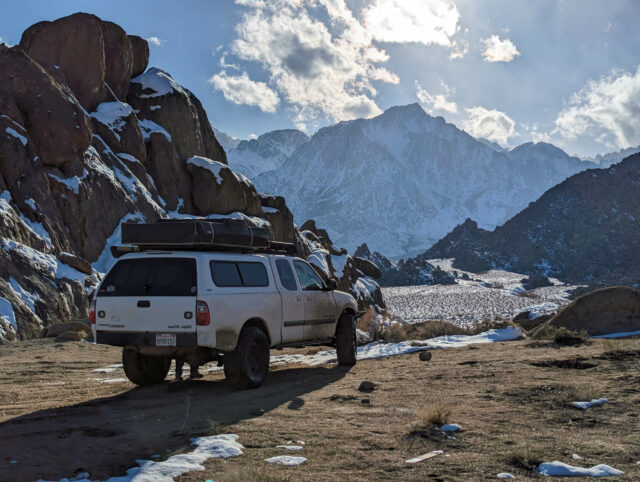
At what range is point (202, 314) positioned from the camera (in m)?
A: 7.44

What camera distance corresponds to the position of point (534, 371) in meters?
8.78

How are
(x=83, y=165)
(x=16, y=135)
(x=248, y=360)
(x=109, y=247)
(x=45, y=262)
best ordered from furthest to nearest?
1. (x=83, y=165)
2. (x=109, y=247)
3. (x=16, y=135)
4. (x=45, y=262)
5. (x=248, y=360)

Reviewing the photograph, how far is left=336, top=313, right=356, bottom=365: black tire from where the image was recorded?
1102cm

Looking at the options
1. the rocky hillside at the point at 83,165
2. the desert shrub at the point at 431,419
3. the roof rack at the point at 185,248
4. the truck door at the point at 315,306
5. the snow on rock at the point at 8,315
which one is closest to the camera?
the desert shrub at the point at 431,419

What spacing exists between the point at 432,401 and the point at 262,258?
3.57 m

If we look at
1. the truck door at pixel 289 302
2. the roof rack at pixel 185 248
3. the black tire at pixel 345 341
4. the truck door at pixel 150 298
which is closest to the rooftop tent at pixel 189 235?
the roof rack at pixel 185 248

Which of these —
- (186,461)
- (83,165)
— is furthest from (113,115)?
(186,461)

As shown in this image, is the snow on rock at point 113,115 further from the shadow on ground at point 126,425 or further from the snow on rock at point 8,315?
the shadow on ground at point 126,425

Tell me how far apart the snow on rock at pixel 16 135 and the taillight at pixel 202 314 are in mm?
19077

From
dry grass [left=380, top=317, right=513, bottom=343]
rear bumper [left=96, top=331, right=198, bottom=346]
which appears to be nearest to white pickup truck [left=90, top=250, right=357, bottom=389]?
rear bumper [left=96, top=331, right=198, bottom=346]

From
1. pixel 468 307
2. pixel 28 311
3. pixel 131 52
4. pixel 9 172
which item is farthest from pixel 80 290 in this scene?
pixel 468 307

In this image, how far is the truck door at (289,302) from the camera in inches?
360

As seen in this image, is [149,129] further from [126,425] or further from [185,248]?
[126,425]

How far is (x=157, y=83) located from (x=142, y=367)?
36.6 metres
